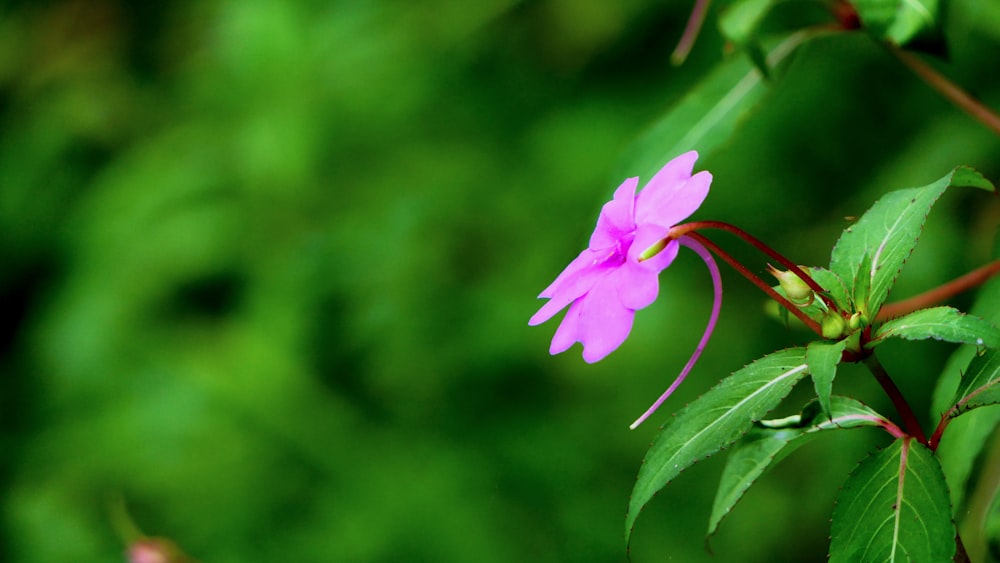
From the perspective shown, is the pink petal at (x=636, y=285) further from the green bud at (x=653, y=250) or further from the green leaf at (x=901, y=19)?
the green leaf at (x=901, y=19)

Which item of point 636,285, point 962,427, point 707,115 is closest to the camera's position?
point 636,285

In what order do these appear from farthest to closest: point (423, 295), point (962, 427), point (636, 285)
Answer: point (423, 295), point (962, 427), point (636, 285)

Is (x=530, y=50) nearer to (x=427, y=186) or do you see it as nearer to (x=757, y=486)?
(x=427, y=186)

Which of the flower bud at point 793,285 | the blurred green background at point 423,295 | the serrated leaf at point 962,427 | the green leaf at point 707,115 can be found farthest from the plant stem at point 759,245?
the blurred green background at point 423,295

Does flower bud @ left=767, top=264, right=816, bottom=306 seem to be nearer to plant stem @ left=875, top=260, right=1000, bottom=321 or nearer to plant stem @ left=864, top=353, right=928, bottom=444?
plant stem @ left=864, top=353, right=928, bottom=444

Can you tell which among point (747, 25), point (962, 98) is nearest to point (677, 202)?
point (747, 25)

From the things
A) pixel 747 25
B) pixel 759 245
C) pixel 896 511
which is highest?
pixel 747 25

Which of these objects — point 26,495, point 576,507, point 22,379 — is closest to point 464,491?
point 576,507

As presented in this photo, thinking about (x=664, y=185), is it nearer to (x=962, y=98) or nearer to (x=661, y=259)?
(x=661, y=259)
